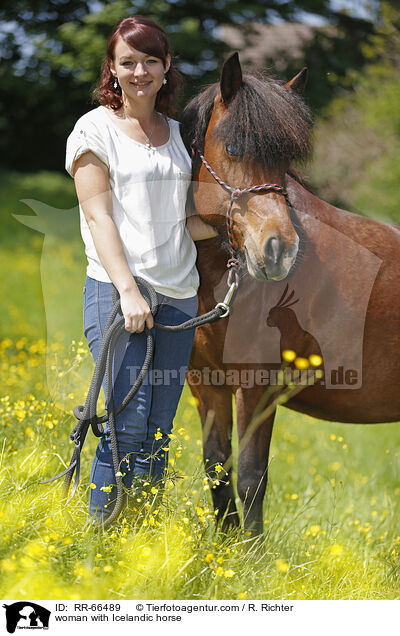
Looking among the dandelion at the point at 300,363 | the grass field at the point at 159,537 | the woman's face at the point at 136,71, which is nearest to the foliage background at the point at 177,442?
the grass field at the point at 159,537

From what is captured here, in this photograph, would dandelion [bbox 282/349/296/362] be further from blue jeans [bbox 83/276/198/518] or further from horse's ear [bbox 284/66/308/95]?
horse's ear [bbox 284/66/308/95]

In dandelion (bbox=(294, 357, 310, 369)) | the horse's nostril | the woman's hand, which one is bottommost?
dandelion (bbox=(294, 357, 310, 369))

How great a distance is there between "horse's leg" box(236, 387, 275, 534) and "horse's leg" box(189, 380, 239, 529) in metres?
0.21

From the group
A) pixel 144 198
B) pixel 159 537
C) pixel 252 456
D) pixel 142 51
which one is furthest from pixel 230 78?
pixel 159 537

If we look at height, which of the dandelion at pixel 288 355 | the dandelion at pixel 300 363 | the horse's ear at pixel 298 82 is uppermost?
the horse's ear at pixel 298 82

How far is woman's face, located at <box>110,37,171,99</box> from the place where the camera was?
2.09 m

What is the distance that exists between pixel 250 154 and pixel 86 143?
64cm

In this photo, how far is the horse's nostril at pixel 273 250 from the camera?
209 cm

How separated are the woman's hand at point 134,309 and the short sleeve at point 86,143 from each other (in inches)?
19.0

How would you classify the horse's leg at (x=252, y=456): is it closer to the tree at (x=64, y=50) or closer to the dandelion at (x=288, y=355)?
the dandelion at (x=288, y=355)

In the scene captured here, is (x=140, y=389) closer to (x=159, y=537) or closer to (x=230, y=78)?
(x=159, y=537)
